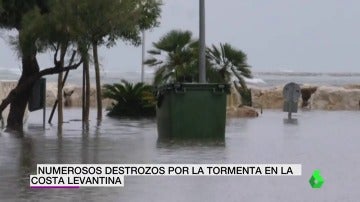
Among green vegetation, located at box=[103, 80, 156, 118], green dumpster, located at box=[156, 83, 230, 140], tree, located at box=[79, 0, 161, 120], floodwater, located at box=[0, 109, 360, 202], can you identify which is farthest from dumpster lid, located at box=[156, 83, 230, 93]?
green vegetation, located at box=[103, 80, 156, 118]

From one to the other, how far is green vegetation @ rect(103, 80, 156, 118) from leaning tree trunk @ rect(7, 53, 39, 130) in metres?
9.97

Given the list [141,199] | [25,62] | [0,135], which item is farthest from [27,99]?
[141,199]

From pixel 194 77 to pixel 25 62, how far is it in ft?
24.7

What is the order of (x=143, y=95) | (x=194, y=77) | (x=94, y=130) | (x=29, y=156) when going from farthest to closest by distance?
(x=143, y=95), (x=194, y=77), (x=94, y=130), (x=29, y=156)

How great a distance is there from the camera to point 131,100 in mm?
37844

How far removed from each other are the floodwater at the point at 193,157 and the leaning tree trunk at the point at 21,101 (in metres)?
0.50

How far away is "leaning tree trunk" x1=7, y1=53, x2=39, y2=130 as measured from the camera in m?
26.5

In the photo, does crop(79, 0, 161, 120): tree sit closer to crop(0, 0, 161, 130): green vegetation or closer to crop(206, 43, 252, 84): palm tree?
crop(0, 0, 161, 130): green vegetation

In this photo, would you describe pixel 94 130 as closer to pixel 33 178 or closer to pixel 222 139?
pixel 222 139

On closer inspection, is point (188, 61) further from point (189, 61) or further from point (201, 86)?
point (201, 86)

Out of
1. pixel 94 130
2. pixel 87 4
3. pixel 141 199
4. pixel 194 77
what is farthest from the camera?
pixel 194 77

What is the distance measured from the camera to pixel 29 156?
17.3m
